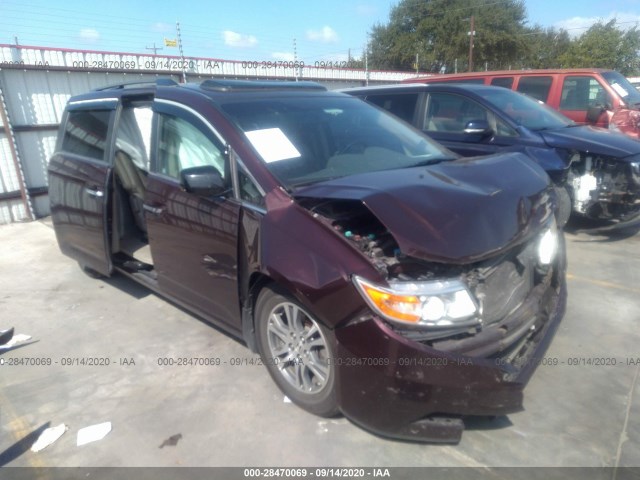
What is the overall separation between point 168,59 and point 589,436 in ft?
33.4

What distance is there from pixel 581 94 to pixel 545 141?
4016mm

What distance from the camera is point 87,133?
446 centimetres

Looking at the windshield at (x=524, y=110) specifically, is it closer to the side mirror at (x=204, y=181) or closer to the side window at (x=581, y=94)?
the side window at (x=581, y=94)

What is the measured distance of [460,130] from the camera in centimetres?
595

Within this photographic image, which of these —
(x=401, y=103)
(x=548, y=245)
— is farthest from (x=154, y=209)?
(x=401, y=103)

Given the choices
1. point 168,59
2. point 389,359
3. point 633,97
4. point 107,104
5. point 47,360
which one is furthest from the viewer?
point 168,59

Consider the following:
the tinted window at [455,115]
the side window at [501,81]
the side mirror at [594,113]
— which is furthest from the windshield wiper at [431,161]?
the side window at [501,81]

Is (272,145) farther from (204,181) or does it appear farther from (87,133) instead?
(87,133)

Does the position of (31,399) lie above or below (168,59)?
below

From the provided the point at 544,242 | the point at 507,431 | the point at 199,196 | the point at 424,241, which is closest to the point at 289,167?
the point at 199,196

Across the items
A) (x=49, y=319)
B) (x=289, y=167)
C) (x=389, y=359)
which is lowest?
(x=49, y=319)

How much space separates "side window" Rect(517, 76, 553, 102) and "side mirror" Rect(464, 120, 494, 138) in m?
4.04

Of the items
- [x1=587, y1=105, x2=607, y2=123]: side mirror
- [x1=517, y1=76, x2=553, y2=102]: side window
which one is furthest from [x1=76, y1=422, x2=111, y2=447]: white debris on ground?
[x1=517, y1=76, x2=553, y2=102]: side window

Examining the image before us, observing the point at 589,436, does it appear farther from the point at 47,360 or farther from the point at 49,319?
the point at 49,319
